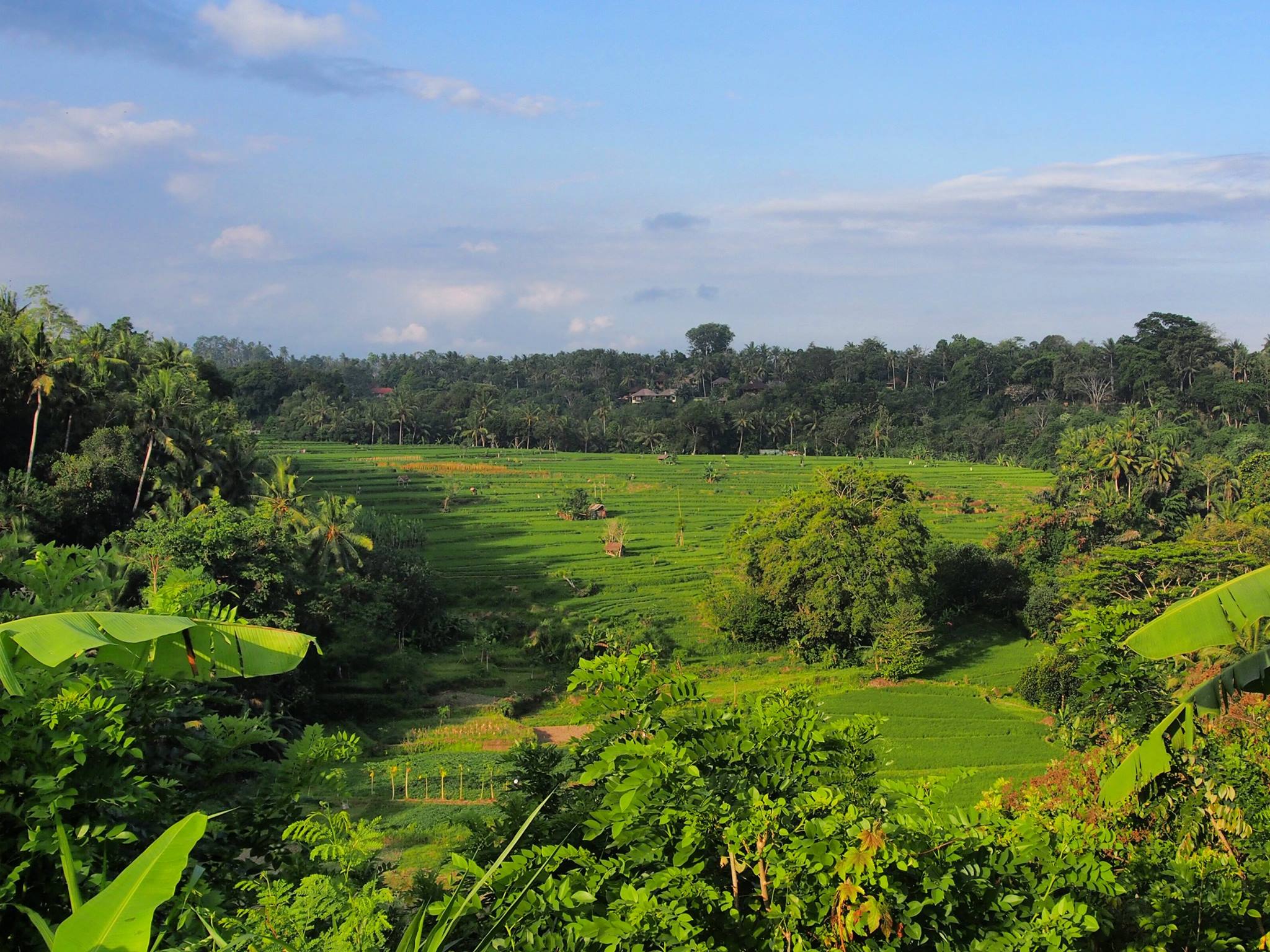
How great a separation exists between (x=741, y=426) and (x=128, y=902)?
62.7 meters

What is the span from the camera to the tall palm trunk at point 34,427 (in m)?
23.3

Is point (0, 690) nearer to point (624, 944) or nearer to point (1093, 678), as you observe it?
point (624, 944)

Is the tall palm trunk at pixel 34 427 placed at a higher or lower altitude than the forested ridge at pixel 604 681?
higher

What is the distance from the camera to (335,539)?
25203 millimetres

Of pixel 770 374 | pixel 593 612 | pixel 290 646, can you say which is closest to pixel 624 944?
pixel 290 646

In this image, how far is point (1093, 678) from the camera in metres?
5.09

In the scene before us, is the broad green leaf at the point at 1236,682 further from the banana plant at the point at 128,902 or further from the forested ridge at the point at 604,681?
the banana plant at the point at 128,902

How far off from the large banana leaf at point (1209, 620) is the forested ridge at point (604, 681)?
0.5 inches

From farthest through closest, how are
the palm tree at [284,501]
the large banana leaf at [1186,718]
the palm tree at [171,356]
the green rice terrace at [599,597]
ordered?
the palm tree at [171,356]
the palm tree at [284,501]
the green rice terrace at [599,597]
the large banana leaf at [1186,718]

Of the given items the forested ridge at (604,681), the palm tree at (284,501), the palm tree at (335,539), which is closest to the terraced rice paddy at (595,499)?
the forested ridge at (604,681)

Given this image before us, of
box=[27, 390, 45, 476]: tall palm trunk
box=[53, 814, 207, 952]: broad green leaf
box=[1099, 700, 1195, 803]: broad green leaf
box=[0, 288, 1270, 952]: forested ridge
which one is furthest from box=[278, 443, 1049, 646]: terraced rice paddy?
box=[53, 814, 207, 952]: broad green leaf

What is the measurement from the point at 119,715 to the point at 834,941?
2.54m

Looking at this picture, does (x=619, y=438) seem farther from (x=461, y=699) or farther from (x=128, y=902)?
(x=128, y=902)

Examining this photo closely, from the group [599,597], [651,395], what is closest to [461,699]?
[599,597]
